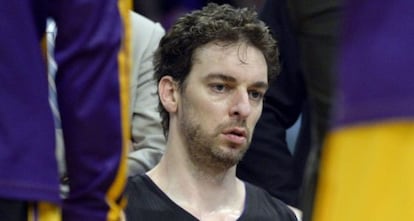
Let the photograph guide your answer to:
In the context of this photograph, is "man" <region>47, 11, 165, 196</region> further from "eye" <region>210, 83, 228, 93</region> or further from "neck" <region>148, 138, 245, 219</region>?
"eye" <region>210, 83, 228, 93</region>

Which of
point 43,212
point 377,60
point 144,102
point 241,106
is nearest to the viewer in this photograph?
point 377,60

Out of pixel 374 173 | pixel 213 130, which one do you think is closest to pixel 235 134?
pixel 213 130

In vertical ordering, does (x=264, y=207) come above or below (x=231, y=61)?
below

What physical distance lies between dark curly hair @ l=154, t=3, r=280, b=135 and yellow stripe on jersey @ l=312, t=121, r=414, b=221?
6.85ft

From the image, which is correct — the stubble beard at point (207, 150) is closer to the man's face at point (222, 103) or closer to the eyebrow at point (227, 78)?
the man's face at point (222, 103)

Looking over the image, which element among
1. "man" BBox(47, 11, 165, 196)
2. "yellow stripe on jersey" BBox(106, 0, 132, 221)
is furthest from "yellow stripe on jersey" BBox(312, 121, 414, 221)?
"man" BBox(47, 11, 165, 196)

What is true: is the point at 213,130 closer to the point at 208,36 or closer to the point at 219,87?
the point at 219,87

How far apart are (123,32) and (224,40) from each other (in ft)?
5.10

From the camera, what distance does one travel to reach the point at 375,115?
214 cm

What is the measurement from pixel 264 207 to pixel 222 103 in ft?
1.15

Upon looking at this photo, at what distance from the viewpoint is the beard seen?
414 centimetres

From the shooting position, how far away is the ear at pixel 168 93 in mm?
4297

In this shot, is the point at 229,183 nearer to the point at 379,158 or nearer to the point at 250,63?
the point at 250,63

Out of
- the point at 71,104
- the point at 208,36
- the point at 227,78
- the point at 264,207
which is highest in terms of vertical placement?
the point at 71,104
